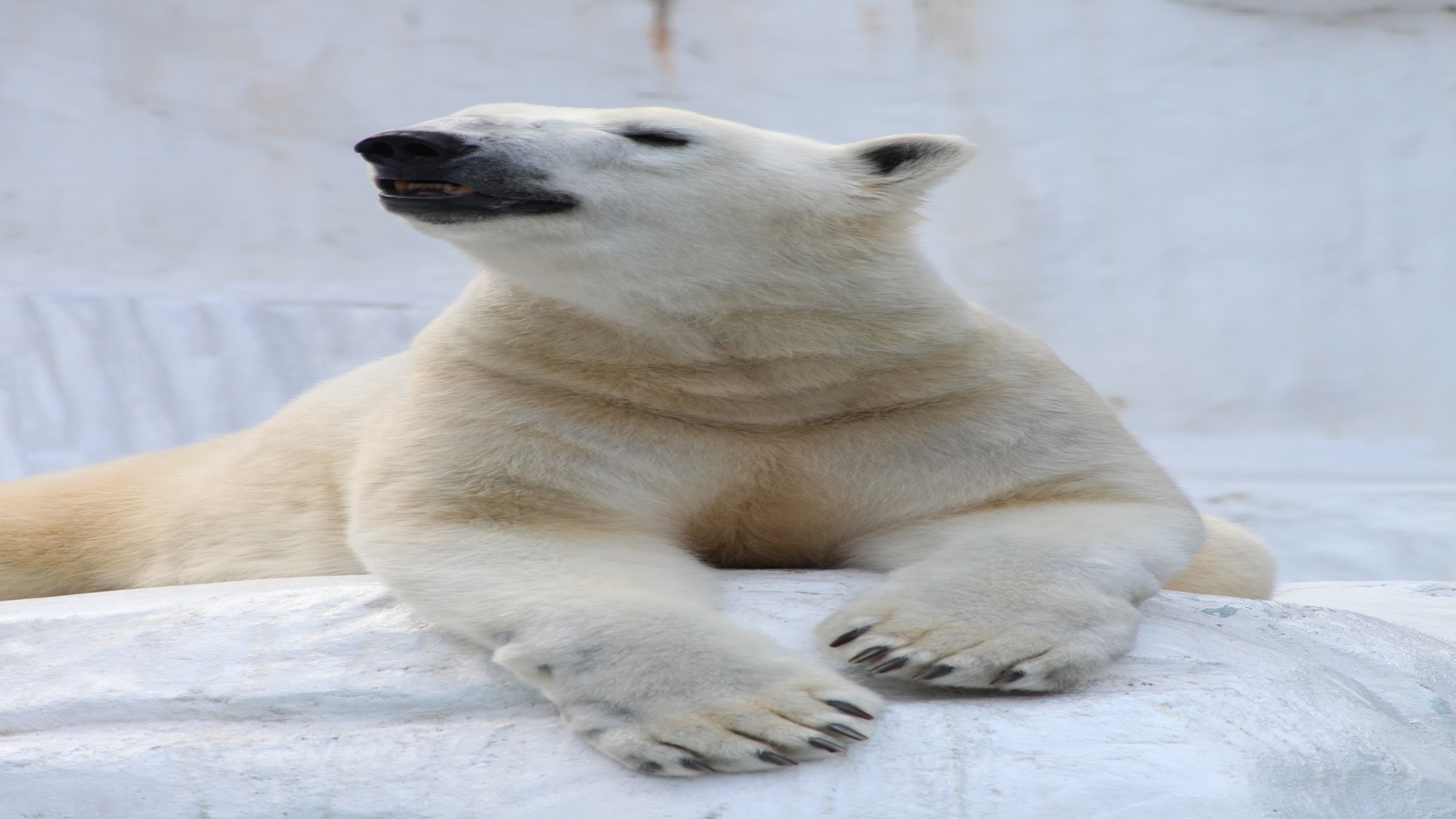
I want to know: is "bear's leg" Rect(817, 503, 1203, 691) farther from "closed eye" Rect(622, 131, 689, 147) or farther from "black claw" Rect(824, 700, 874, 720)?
"closed eye" Rect(622, 131, 689, 147)

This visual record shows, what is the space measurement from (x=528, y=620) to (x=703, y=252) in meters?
0.69

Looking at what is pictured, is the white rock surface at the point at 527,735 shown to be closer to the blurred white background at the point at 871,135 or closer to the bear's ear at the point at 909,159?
the bear's ear at the point at 909,159

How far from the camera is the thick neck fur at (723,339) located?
2.02 meters

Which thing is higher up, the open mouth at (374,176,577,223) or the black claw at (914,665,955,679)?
the open mouth at (374,176,577,223)

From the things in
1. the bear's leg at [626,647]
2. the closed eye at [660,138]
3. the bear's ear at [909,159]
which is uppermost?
the closed eye at [660,138]

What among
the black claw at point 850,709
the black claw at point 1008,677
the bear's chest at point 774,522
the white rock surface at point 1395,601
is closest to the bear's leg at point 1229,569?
the white rock surface at point 1395,601

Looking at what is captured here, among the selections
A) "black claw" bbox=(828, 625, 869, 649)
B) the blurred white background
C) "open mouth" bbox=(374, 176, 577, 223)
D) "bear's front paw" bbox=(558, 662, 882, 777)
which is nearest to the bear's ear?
"open mouth" bbox=(374, 176, 577, 223)

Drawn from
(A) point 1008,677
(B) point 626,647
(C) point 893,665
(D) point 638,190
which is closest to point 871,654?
(C) point 893,665

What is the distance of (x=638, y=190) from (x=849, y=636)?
771mm

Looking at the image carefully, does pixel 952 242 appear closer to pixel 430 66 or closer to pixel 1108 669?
pixel 430 66

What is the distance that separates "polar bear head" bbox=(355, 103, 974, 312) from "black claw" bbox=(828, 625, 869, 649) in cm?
65

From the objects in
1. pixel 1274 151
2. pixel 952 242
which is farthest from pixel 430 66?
pixel 1274 151

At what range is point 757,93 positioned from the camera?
5945 millimetres

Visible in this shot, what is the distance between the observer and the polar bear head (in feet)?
6.11
